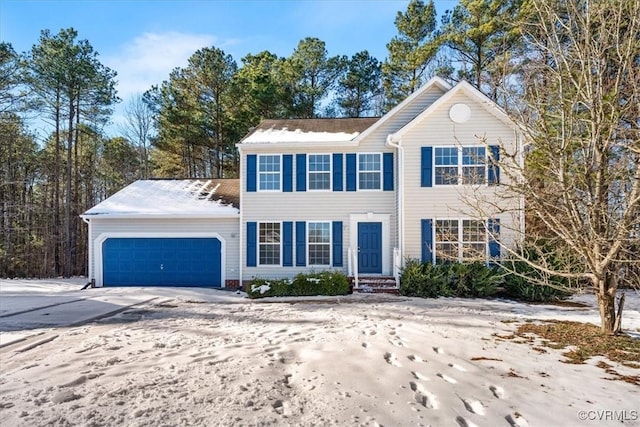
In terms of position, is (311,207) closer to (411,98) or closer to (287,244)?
(287,244)

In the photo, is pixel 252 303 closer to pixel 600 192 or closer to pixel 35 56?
pixel 600 192

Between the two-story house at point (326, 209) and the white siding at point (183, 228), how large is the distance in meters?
0.04

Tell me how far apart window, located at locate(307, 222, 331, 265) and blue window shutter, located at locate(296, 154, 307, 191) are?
4.41 ft

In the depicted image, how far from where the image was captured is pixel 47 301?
35.0 ft

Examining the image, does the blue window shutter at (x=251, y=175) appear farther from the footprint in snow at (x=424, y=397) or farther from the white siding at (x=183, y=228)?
the footprint in snow at (x=424, y=397)

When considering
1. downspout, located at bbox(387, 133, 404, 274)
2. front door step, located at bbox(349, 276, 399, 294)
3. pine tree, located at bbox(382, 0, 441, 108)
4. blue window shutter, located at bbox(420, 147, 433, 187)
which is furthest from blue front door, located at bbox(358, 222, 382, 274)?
pine tree, located at bbox(382, 0, 441, 108)

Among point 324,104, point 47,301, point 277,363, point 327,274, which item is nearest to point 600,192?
point 277,363

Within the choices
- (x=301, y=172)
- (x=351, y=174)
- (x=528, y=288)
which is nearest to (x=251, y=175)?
(x=301, y=172)

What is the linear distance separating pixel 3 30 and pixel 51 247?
1233cm

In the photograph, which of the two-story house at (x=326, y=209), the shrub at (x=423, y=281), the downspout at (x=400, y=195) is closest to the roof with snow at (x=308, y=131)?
the two-story house at (x=326, y=209)

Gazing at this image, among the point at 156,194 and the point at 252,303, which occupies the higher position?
the point at 156,194

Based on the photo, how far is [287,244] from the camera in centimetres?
1310

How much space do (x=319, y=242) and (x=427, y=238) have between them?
3651 mm

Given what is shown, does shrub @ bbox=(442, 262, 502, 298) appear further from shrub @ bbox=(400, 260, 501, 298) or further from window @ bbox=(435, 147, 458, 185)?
window @ bbox=(435, 147, 458, 185)
